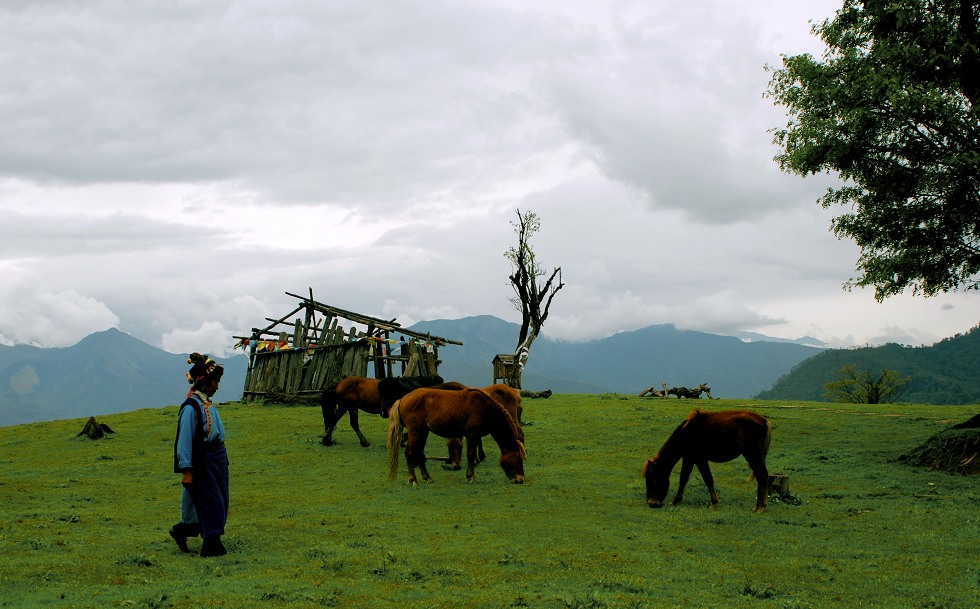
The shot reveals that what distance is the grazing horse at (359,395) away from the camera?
68.1 ft

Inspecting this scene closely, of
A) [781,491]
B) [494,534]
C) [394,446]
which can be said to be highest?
[394,446]

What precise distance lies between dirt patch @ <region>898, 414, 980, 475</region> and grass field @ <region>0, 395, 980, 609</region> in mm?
819

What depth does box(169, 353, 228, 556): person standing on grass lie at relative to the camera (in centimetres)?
941

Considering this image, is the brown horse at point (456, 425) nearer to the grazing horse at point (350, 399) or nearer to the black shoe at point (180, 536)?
the grazing horse at point (350, 399)

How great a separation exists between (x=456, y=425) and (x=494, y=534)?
15.9 ft

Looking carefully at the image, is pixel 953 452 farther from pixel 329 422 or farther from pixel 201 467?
pixel 201 467

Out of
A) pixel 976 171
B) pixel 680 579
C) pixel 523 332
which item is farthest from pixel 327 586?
pixel 523 332

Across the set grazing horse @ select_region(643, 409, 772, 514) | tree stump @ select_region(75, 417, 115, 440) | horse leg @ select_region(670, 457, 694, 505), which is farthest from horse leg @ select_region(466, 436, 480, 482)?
tree stump @ select_region(75, 417, 115, 440)

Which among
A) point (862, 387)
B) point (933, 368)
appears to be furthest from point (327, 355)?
point (933, 368)

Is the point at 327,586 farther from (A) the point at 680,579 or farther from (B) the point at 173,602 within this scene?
(A) the point at 680,579

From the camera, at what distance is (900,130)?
61.3 feet

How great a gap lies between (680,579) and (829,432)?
54.6 ft

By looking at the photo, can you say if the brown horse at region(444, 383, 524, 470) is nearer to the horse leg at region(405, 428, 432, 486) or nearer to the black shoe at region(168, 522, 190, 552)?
the horse leg at region(405, 428, 432, 486)

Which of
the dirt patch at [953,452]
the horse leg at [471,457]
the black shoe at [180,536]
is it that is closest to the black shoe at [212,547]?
the black shoe at [180,536]
